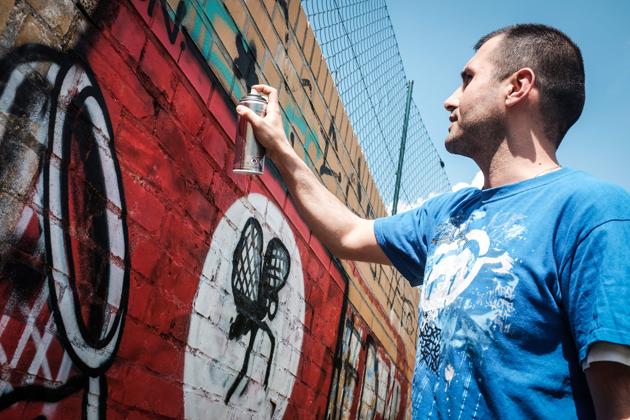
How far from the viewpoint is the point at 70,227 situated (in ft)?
4.94

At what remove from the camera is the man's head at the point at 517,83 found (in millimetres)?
1764

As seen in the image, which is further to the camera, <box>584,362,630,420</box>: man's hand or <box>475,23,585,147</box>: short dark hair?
<box>475,23,585,147</box>: short dark hair

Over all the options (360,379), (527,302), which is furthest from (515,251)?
(360,379)

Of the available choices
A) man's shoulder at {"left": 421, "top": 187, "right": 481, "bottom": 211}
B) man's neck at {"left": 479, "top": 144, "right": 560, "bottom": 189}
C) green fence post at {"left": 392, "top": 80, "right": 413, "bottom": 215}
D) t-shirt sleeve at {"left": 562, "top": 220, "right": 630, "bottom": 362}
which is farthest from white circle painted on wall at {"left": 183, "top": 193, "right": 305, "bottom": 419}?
green fence post at {"left": 392, "top": 80, "right": 413, "bottom": 215}

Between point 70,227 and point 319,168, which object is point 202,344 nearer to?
point 70,227

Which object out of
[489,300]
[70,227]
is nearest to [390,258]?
[489,300]

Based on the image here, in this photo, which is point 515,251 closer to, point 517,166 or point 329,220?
point 517,166

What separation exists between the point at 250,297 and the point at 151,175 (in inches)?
36.6

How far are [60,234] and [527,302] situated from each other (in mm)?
1230

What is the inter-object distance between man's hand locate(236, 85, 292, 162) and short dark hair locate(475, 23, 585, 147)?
0.78m

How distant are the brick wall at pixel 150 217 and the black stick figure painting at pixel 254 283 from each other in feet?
0.04

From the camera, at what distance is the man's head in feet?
5.79

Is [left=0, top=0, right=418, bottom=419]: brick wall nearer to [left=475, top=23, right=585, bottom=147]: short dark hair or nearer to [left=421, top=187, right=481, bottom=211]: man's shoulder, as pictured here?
[left=421, top=187, right=481, bottom=211]: man's shoulder

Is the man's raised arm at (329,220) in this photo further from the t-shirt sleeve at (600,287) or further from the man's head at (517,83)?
the t-shirt sleeve at (600,287)
